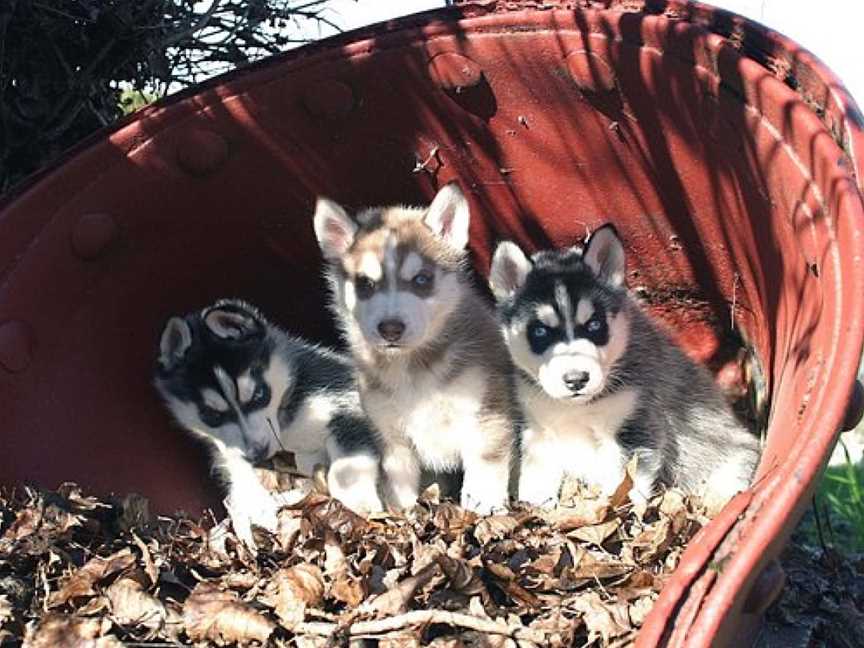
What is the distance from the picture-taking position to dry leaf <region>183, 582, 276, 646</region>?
2.50 meters

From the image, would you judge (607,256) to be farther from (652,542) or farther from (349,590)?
(349,590)

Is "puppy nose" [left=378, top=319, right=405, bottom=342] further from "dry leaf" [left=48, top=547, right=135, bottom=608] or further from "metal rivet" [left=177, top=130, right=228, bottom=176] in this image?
"dry leaf" [left=48, top=547, right=135, bottom=608]

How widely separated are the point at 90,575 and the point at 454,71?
1.78 metres

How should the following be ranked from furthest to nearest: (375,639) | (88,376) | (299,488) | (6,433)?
(299,488) → (88,376) → (6,433) → (375,639)

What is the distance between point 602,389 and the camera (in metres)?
3.65

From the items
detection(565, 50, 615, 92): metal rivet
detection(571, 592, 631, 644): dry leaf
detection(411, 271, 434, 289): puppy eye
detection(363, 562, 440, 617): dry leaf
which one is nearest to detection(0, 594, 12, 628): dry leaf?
detection(363, 562, 440, 617): dry leaf

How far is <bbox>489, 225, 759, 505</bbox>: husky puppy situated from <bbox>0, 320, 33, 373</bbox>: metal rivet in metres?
1.43

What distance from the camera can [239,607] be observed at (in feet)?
8.43

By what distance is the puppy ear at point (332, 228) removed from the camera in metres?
3.77

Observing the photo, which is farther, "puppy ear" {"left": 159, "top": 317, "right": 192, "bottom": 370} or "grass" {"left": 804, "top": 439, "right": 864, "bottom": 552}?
"grass" {"left": 804, "top": 439, "right": 864, "bottom": 552}

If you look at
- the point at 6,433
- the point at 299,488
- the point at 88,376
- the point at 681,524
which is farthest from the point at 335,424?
the point at 681,524

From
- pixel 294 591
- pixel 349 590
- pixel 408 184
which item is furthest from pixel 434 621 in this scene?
pixel 408 184

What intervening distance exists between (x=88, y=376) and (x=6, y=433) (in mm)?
347

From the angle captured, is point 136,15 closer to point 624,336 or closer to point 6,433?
point 6,433
